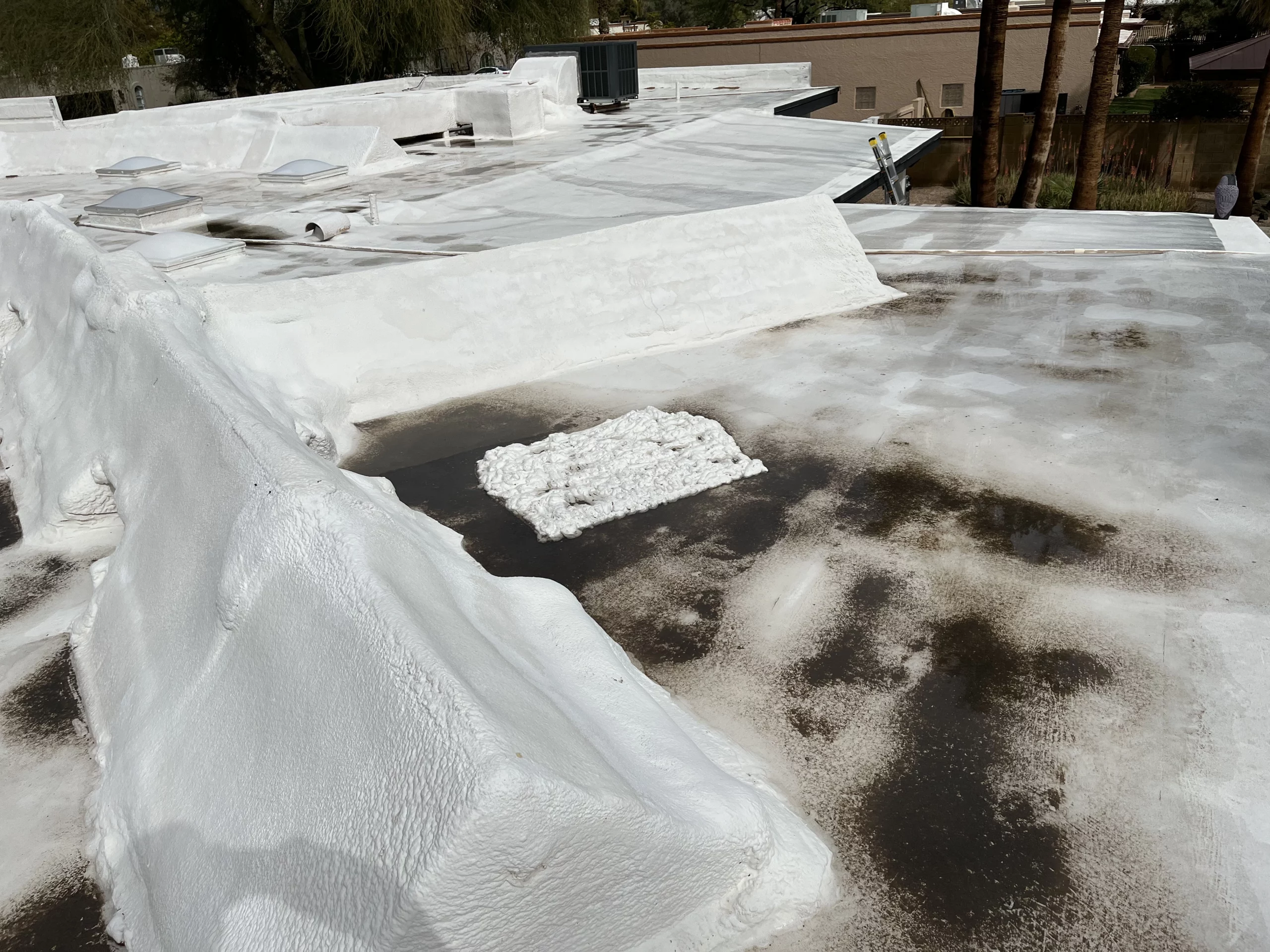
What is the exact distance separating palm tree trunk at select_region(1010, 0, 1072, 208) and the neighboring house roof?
17.7m

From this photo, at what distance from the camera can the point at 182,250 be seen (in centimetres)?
923

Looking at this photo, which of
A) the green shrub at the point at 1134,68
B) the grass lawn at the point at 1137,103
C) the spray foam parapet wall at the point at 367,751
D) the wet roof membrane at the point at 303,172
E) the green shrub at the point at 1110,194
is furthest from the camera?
the green shrub at the point at 1134,68

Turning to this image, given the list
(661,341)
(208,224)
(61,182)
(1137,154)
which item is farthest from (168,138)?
(1137,154)

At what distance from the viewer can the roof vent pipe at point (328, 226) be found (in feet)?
34.9

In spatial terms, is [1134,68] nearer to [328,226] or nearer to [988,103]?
[988,103]

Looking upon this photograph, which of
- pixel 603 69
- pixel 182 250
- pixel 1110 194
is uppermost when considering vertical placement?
pixel 603 69

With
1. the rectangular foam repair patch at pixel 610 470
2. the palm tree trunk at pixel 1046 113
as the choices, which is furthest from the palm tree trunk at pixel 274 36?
the rectangular foam repair patch at pixel 610 470

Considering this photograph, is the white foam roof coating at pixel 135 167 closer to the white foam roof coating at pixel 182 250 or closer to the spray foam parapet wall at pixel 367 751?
the white foam roof coating at pixel 182 250

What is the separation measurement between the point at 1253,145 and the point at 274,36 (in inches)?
1001

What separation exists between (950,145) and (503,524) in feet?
71.2

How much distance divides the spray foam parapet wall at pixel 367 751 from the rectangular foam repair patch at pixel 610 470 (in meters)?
1.12

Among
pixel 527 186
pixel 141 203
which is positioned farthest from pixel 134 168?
pixel 527 186

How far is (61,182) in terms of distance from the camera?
1545 cm

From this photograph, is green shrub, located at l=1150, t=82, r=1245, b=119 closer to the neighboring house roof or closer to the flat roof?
the neighboring house roof
